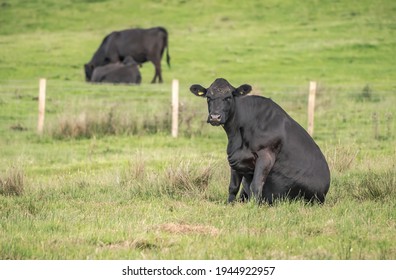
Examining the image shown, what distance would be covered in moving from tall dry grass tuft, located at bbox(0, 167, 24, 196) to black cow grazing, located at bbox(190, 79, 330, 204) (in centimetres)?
285

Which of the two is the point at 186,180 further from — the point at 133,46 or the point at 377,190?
the point at 133,46

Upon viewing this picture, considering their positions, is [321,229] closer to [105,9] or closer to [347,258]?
[347,258]

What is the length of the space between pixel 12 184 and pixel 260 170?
3.41 meters

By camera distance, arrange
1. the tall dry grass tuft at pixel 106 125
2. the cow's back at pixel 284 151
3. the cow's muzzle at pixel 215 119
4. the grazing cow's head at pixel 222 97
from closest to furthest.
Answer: the cow's muzzle at pixel 215 119
the grazing cow's head at pixel 222 97
the cow's back at pixel 284 151
the tall dry grass tuft at pixel 106 125

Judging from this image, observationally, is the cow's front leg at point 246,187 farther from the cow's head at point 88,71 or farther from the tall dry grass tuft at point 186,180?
the cow's head at point 88,71

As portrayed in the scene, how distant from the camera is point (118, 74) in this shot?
98.1ft

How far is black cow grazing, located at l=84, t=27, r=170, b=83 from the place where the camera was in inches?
1359

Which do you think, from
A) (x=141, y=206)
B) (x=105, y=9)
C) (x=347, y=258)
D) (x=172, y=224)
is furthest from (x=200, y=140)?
(x=105, y=9)

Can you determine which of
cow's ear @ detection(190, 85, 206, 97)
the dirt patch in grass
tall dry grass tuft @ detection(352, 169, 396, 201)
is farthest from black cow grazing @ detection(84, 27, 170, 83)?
the dirt patch in grass

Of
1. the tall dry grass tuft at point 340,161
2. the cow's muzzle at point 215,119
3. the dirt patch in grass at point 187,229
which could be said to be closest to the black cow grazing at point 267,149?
the cow's muzzle at point 215,119

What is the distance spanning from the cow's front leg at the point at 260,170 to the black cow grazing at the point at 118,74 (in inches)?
771

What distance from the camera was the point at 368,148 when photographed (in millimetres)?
18406

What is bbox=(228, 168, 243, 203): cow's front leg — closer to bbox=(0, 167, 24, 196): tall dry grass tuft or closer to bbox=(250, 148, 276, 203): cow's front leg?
bbox=(250, 148, 276, 203): cow's front leg

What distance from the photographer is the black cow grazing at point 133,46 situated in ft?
113
